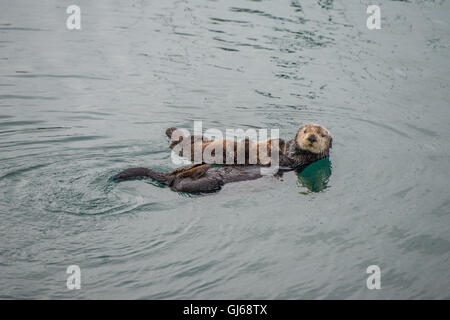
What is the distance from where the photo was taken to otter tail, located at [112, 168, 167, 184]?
204 inches

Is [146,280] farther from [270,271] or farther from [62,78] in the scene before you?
[62,78]

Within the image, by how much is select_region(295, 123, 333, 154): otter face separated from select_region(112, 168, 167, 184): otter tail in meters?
1.80

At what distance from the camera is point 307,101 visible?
27.6 feet

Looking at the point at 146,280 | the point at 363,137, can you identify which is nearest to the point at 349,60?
the point at 363,137

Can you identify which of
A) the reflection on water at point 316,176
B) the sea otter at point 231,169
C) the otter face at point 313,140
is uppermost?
the otter face at point 313,140

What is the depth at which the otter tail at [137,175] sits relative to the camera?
519cm

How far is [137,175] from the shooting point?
5199 millimetres

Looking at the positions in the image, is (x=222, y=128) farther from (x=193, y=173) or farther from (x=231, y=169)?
(x=193, y=173)

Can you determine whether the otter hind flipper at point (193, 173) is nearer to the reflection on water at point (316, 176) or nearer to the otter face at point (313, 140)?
the reflection on water at point (316, 176)

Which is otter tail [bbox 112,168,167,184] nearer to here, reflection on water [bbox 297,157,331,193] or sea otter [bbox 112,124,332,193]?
sea otter [bbox 112,124,332,193]

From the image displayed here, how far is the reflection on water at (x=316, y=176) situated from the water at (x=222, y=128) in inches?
1.0

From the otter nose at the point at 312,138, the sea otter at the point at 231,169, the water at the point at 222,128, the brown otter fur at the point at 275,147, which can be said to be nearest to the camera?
the water at the point at 222,128

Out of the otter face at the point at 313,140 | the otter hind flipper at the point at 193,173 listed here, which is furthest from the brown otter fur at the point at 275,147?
the otter hind flipper at the point at 193,173
